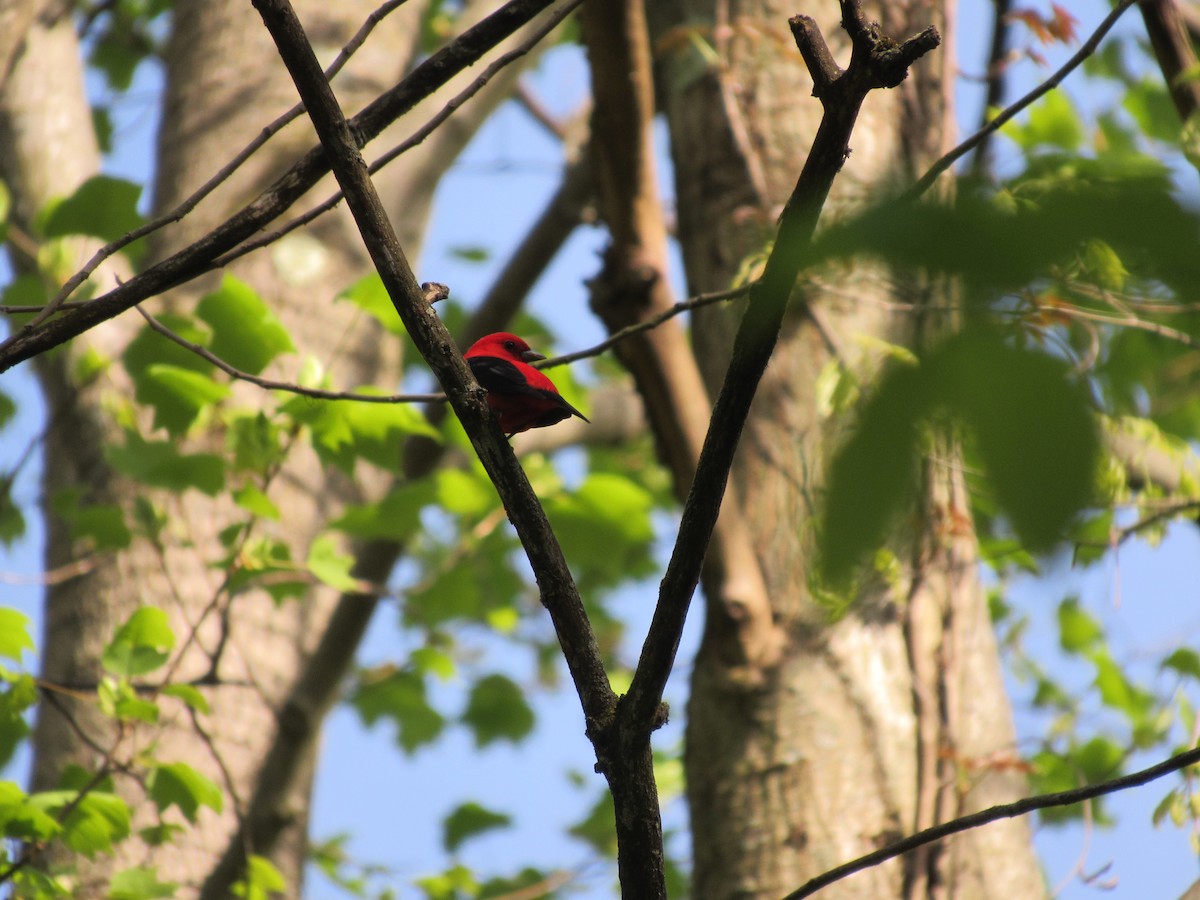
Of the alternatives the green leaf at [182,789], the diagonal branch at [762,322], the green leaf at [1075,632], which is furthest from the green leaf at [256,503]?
the green leaf at [1075,632]

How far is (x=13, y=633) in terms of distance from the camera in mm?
2727

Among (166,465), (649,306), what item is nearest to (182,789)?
(166,465)

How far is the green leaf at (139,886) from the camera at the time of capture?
284 cm

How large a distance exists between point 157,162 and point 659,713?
15.0 feet

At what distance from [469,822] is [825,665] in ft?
12.5

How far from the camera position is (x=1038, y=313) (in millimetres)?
912

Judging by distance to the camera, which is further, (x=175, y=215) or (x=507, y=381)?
(x=507, y=381)

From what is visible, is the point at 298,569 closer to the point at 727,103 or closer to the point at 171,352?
the point at 171,352

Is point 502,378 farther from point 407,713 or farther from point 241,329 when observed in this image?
point 407,713

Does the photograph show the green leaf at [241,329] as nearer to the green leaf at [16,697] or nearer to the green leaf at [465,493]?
the green leaf at [16,697]

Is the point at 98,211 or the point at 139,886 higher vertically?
the point at 98,211

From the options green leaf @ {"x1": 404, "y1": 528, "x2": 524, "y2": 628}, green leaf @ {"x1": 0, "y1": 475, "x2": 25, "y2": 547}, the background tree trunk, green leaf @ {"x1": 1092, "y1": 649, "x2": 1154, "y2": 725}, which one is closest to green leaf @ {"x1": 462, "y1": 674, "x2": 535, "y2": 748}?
green leaf @ {"x1": 404, "y1": 528, "x2": 524, "y2": 628}

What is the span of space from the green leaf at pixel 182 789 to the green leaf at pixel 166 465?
2.64ft

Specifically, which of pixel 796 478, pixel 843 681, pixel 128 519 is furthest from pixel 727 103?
pixel 128 519
